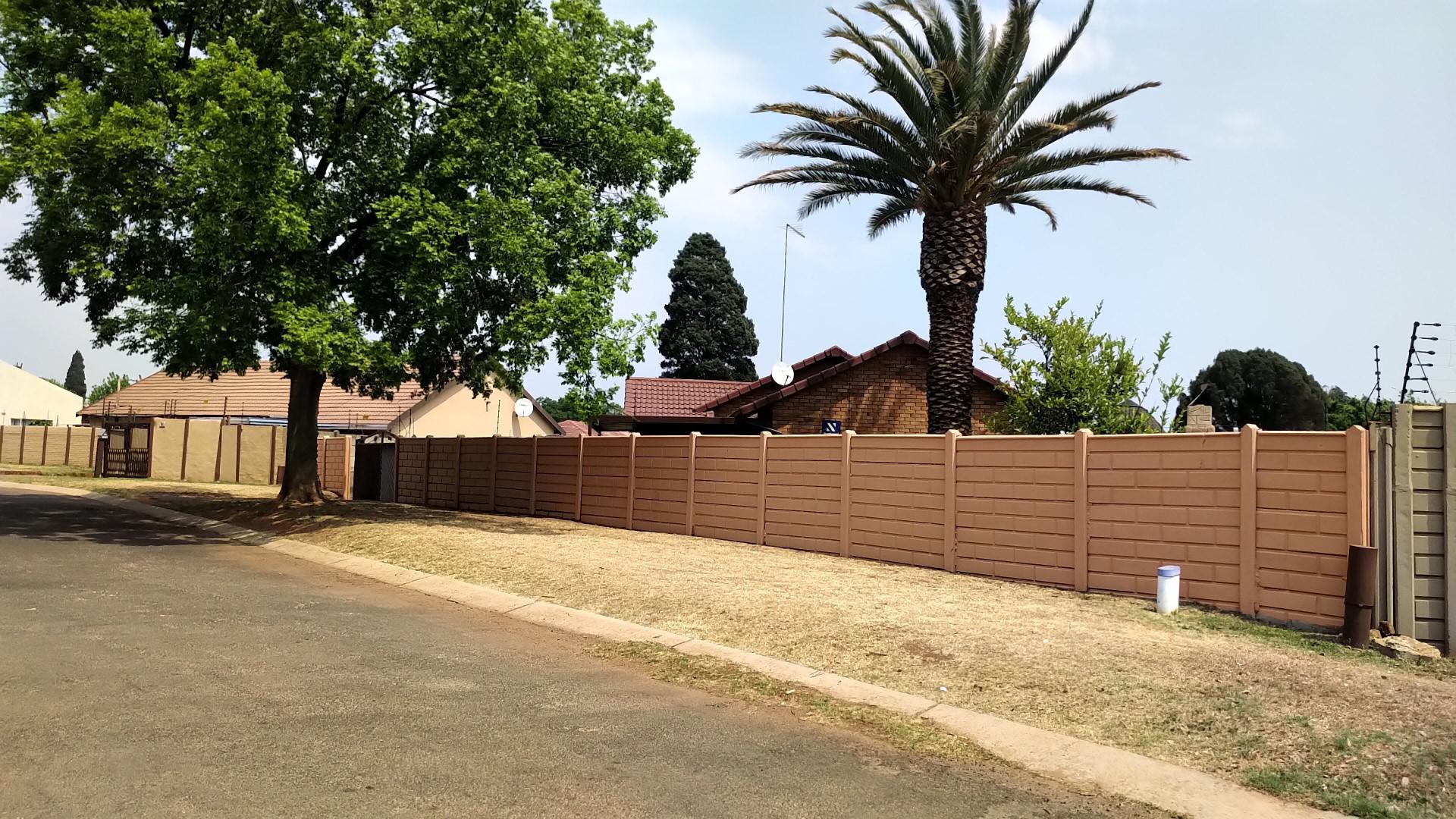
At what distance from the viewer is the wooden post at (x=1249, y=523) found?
34.2 feet

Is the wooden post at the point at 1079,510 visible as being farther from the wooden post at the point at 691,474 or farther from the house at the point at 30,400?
the house at the point at 30,400

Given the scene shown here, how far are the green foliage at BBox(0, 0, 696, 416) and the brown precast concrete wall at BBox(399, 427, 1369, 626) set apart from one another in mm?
3142

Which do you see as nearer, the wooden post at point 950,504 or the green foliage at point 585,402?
the wooden post at point 950,504

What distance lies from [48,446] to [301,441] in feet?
114

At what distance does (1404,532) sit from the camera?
9266 mm

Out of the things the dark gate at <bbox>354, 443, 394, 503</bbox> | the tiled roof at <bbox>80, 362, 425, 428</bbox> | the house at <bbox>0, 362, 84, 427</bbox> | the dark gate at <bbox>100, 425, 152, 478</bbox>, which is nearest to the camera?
the dark gate at <bbox>354, 443, 394, 503</bbox>

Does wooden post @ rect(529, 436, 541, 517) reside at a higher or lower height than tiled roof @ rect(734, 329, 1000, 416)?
lower

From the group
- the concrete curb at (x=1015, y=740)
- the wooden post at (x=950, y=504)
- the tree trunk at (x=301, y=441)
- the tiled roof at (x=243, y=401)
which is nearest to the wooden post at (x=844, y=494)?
the wooden post at (x=950, y=504)

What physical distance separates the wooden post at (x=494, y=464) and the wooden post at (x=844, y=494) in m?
11.0

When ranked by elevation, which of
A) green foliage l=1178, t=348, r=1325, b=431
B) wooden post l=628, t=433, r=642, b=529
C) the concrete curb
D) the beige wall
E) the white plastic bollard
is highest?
green foliage l=1178, t=348, r=1325, b=431

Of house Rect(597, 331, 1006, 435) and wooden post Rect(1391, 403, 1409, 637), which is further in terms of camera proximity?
house Rect(597, 331, 1006, 435)

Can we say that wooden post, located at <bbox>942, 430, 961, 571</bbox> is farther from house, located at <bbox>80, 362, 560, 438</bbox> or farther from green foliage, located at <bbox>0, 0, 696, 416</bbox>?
house, located at <bbox>80, 362, 560, 438</bbox>

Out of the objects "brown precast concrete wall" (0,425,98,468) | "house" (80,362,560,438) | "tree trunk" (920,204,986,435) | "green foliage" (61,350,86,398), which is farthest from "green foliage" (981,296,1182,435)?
"green foliage" (61,350,86,398)

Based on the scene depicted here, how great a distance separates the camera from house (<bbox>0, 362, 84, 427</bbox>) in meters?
74.5
